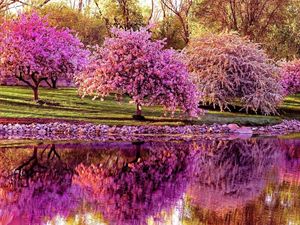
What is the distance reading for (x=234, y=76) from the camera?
38.5 meters

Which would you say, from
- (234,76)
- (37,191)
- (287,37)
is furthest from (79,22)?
(37,191)

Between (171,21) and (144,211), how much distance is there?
58.6m

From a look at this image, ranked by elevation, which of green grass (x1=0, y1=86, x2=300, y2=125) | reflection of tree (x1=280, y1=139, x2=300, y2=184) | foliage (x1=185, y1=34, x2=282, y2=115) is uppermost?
foliage (x1=185, y1=34, x2=282, y2=115)

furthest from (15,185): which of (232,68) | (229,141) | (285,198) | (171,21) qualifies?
(171,21)

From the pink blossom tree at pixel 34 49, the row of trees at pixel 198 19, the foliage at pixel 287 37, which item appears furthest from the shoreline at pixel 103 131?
the foliage at pixel 287 37

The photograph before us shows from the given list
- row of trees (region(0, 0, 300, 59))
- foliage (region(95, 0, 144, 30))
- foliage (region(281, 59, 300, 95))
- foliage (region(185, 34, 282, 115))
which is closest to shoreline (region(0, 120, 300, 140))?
foliage (region(185, 34, 282, 115))

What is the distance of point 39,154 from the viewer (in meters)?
19.9

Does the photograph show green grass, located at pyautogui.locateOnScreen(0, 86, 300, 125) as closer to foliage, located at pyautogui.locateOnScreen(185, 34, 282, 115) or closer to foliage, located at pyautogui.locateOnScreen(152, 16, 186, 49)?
foliage, located at pyautogui.locateOnScreen(185, 34, 282, 115)

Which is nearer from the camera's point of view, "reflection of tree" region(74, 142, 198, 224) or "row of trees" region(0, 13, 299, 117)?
"reflection of tree" region(74, 142, 198, 224)

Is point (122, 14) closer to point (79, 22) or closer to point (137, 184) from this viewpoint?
point (79, 22)

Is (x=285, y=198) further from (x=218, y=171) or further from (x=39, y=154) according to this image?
(x=39, y=154)

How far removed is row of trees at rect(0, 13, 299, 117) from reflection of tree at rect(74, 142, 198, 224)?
7.77 meters

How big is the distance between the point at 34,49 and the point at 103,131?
23.7 ft

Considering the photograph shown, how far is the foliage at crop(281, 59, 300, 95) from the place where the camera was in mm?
48438
